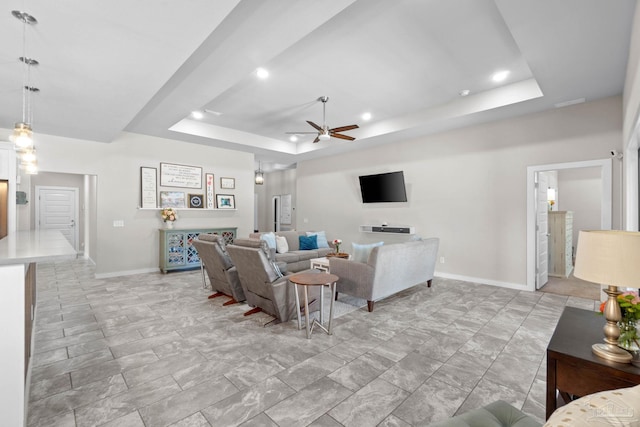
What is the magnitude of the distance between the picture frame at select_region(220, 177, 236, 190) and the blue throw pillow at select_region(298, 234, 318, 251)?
2389mm

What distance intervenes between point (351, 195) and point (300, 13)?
5253mm

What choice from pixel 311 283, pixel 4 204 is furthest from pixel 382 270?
pixel 4 204

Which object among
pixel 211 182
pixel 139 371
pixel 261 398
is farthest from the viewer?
pixel 211 182

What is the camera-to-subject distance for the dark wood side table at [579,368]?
1.22 meters

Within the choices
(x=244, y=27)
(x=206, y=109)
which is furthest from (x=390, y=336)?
(x=206, y=109)

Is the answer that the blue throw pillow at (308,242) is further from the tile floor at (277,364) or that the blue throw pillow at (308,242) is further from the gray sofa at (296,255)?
the tile floor at (277,364)

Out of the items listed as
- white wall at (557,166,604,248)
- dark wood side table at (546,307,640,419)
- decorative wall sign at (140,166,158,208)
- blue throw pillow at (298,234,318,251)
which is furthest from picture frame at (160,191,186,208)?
white wall at (557,166,604,248)

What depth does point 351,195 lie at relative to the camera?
A: 7.42 m

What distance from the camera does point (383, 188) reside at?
6.56m

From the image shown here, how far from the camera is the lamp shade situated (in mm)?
1178

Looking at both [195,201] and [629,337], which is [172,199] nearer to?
[195,201]

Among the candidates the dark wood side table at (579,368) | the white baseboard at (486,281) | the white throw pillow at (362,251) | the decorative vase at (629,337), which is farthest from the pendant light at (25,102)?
the white baseboard at (486,281)

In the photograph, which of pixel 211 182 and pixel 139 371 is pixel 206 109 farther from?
pixel 139 371

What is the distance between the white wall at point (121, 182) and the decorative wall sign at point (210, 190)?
32 centimetres
